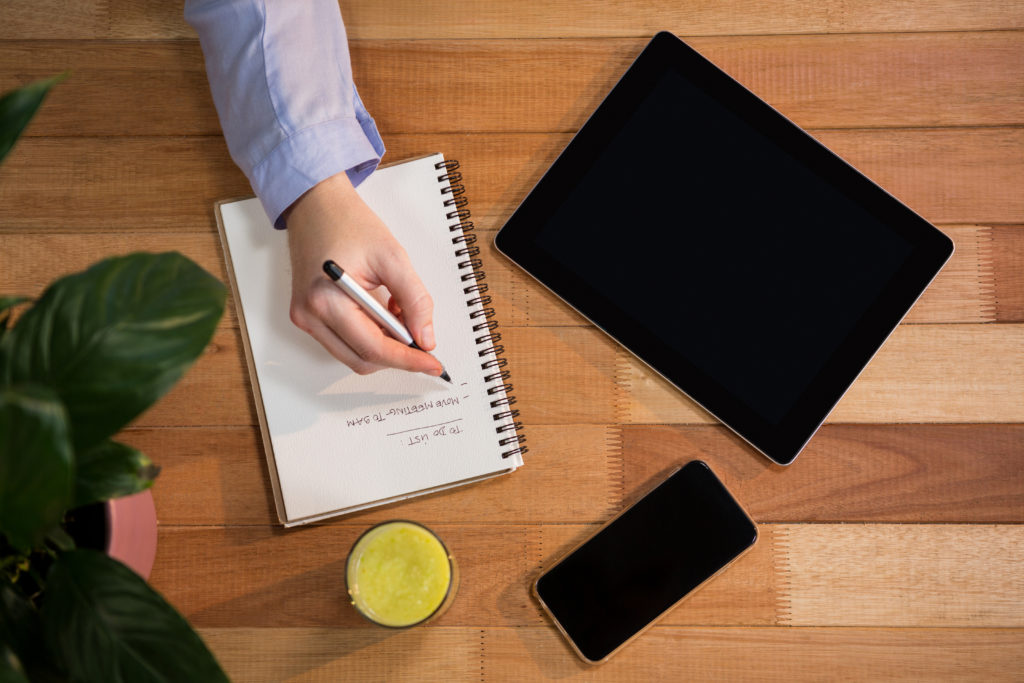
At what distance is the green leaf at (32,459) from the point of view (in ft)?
1.07

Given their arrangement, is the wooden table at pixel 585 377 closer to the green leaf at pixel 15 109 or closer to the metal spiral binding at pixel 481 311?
the metal spiral binding at pixel 481 311

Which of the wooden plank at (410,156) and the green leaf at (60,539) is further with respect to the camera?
the wooden plank at (410,156)

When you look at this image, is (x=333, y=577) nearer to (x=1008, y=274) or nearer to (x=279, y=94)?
(x=279, y=94)

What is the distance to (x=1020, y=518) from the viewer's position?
0.79 m

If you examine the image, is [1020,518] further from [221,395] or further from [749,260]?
[221,395]

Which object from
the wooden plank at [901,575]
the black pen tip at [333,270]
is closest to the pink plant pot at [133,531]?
the black pen tip at [333,270]

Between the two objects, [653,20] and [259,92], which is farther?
[653,20]

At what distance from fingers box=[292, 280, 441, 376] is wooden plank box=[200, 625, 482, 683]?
31 centimetres

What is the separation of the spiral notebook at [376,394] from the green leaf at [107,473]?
32 cm

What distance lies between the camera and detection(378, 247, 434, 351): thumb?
0.74 metres

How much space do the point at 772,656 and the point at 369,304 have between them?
60 centimetres

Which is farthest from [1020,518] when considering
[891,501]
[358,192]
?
[358,192]

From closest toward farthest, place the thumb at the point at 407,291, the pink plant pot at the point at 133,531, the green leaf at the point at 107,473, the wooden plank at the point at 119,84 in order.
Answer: the green leaf at the point at 107,473
the pink plant pot at the point at 133,531
the thumb at the point at 407,291
the wooden plank at the point at 119,84

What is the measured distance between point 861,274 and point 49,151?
39.1 inches
